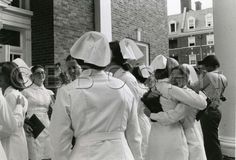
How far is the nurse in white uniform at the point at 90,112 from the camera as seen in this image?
2631 mm

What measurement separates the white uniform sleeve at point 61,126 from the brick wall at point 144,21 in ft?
26.7

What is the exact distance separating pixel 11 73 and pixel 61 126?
6.33ft

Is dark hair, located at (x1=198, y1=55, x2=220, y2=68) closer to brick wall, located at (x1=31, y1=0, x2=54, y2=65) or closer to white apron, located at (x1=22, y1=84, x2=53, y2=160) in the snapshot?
white apron, located at (x1=22, y1=84, x2=53, y2=160)

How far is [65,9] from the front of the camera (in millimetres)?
9031

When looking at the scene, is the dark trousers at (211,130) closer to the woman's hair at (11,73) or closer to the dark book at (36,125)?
the dark book at (36,125)

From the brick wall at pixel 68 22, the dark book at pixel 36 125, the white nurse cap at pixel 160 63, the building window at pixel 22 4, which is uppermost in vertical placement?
the building window at pixel 22 4

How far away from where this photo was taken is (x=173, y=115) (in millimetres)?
4117

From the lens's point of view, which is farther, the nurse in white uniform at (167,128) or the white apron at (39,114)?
the white apron at (39,114)

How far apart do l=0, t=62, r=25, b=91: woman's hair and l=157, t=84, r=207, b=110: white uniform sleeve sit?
179 cm

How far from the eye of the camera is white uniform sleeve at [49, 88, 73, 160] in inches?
104

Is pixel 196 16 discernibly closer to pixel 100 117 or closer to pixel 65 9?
pixel 65 9

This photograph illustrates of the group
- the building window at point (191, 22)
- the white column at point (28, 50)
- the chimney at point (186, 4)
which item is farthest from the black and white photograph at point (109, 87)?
the chimney at point (186, 4)

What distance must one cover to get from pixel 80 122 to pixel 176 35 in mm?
48788

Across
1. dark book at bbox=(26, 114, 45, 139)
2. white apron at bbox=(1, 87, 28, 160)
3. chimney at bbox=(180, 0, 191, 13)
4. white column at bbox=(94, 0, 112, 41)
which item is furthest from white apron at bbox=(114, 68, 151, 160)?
chimney at bbox=(180, 0, 191, 13)
